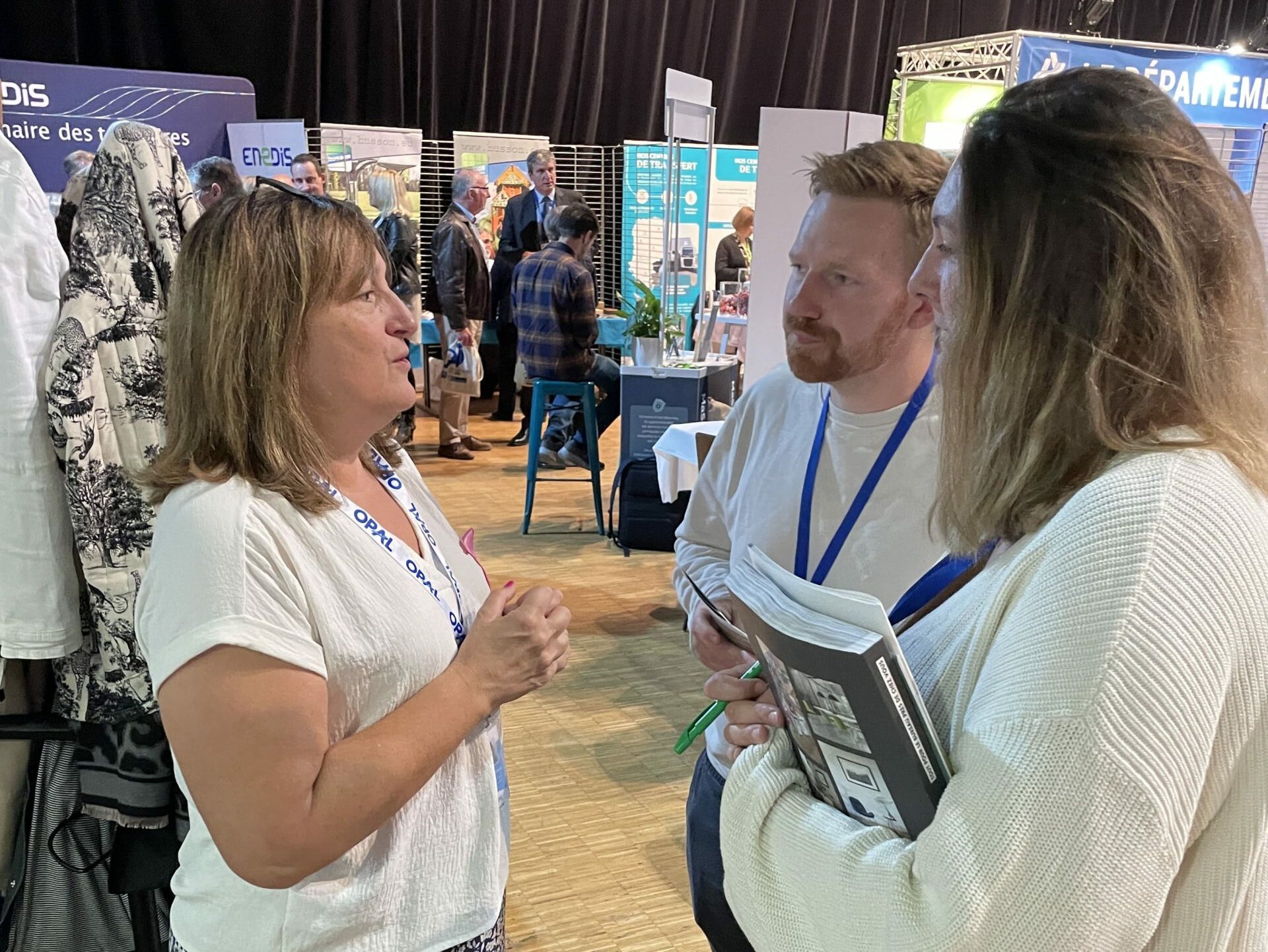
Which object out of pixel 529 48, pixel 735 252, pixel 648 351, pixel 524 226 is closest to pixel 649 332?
pixel 648 351

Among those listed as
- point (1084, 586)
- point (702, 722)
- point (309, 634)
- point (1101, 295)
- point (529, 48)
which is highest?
point (529, 48)

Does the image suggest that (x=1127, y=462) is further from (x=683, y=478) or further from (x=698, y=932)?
(x=683, y=478)

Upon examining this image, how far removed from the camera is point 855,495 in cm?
137

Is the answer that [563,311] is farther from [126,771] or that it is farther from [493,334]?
[126,771]

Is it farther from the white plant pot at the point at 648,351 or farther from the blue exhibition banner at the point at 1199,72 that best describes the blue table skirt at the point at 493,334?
the blue exhibition banner at the point at 1199,72

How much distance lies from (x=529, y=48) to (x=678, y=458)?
647 cm

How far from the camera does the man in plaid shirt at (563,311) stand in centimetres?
545

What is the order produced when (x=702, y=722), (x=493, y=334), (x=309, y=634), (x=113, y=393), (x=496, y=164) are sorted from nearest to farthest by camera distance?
(x=309, y=634), (x=702, y=722), (x=113, y=393), (x=493, y=334), (x=496, y=164)

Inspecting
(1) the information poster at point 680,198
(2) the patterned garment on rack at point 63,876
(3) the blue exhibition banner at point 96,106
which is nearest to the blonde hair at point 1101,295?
(2) the patterned garment on rack at point 63,876

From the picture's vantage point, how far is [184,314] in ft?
3.62

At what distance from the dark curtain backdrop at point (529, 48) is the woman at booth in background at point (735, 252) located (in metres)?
2.43

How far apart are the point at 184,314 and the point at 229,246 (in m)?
0.10

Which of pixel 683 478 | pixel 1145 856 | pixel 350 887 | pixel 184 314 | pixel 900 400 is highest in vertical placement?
pixel 184 314

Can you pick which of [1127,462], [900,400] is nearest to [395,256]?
[900,400]
